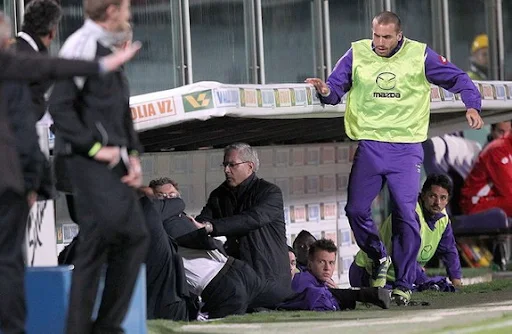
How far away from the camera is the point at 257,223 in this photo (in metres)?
9.76

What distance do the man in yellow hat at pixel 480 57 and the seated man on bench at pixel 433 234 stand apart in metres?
5.43

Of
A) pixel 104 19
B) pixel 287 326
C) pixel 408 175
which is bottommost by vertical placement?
pixel 287 326

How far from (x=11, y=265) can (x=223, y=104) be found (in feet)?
10.4

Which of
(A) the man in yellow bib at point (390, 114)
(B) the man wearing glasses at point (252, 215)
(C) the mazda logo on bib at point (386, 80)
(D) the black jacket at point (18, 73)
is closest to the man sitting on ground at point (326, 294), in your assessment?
(B) the man wearing glasses at point (252, 215)

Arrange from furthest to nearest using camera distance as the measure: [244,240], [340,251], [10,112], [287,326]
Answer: [340,251] → [244,240] → [287,326] → [10,112]

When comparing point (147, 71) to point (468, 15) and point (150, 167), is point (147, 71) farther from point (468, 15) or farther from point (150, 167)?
point (468, 15)

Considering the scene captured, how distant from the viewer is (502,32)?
686 inches

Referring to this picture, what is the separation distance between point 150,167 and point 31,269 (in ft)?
13.6

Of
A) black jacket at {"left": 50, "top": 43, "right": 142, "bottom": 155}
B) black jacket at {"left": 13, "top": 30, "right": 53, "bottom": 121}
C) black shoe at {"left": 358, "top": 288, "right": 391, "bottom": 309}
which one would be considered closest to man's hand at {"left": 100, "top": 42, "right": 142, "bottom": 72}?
black jacket at {"left": 50, "top": 43, "right": 142, "bottom": 155}

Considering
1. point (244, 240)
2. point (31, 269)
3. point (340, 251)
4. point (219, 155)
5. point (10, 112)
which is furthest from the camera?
point (340, 251)

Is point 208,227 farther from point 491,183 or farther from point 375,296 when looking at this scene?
point 491,183

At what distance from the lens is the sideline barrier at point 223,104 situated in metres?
8.95

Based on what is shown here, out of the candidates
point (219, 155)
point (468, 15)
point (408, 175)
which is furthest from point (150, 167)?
point (468, 15)

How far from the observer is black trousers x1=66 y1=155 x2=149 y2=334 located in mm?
6305
